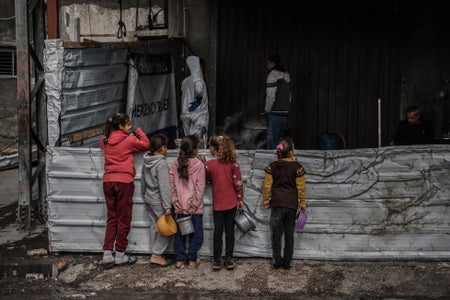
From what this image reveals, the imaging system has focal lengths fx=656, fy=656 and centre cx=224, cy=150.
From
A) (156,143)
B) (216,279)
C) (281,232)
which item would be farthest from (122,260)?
(281,232)

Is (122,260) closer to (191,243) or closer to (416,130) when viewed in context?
(191,243)

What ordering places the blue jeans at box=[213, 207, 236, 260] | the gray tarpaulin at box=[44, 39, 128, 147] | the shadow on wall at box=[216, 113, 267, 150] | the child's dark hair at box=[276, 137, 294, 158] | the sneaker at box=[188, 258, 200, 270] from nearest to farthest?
the child's dark hair at box=[276, 137, 294, 158] → the blue jeans at box=[213, 207, 236, 260] → the sneaker at box=[188, 258, 200, 270] → the gray tarpaulin at box=[44, 39, 128, 147] → the shadow on wall at box=[216, 113, 267, 150]

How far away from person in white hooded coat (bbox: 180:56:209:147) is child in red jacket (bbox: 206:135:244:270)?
138 inches

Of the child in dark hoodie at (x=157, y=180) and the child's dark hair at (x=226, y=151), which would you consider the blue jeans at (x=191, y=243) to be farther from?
the child's dark hair at (x=226, y=151)

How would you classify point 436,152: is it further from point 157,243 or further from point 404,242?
point 157,243

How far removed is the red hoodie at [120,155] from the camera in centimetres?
790

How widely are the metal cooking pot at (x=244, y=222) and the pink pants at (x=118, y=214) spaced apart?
4.35ft

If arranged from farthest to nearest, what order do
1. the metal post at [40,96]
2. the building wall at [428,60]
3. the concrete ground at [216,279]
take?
the building wall at [428,60], the metal post at [40,96], the concrete ground at [216,279]

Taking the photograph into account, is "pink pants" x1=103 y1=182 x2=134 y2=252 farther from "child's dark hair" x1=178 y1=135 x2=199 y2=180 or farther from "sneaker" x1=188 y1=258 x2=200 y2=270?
"sneaker" x1=188 y1=258 x2=200 y2=270

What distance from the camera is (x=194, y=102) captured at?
1138 centimetres

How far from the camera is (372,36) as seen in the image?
40.8ft

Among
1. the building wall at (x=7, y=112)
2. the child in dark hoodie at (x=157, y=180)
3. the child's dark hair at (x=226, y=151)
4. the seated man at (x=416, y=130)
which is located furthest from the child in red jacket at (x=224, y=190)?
the building wall at (x=7, y=112)

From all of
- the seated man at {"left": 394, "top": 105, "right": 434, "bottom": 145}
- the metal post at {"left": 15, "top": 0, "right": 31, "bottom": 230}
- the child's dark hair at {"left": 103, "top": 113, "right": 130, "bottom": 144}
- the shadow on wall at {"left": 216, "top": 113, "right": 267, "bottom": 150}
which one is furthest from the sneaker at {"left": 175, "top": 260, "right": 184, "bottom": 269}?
the shadow on wall at {"left": 216, "top": 113, "right": 267, "bottom": 150}

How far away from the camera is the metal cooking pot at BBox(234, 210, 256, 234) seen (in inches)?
312
